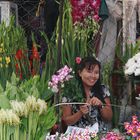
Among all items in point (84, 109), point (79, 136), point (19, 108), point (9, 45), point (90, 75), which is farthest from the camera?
point (9, 45)

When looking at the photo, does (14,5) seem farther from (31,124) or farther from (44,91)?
(31,124)

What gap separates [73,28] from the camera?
3.63m

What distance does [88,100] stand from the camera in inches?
121

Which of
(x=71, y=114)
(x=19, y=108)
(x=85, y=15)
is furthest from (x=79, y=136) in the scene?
(x=85, y=15)

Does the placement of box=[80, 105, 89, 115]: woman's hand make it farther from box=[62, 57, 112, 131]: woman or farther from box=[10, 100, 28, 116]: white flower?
box=[10, 100, 28, 116]: white flower

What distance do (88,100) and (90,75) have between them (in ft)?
0.61

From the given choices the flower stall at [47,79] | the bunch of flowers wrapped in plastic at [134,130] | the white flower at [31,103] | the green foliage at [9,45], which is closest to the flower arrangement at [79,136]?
the flower stall at [47,79]

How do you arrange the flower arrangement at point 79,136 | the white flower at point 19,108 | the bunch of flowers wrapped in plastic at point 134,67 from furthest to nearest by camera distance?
the bunch of flowers wrapped in plastic at point 134,67 < the flower arrangement at point 79,136 < the white flower at point 19,108

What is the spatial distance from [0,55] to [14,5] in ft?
4.06

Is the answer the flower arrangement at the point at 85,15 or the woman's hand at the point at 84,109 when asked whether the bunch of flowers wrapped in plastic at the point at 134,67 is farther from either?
the flower arrangement at the point at 85,15

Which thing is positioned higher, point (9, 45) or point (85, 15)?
point (85, 15)

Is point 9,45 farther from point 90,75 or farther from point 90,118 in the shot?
point 90,118

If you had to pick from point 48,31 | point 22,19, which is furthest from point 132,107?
point 22,19

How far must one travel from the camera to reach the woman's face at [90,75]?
122 inches
